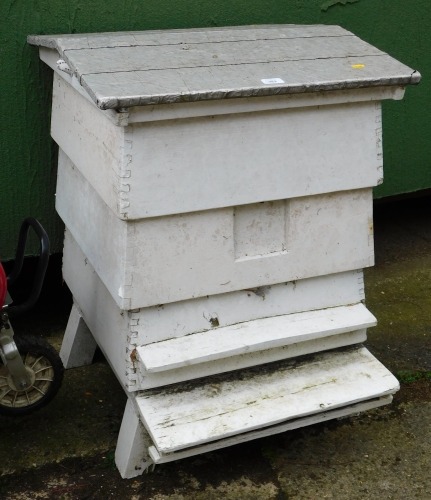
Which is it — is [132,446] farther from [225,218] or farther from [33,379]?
[225,218]

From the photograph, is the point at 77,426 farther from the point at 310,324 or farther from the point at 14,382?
the point at 310,324

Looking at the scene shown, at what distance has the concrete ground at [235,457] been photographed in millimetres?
2619

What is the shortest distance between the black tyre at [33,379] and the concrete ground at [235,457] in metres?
0.18

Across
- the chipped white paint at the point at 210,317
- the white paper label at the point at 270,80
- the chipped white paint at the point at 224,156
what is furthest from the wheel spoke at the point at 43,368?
the white paper label at the point at 270,80

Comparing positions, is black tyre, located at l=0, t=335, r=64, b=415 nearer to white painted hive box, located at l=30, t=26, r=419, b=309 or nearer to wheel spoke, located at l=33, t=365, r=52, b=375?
wheel spoke, located at l=33, t=365, r=52, b=375

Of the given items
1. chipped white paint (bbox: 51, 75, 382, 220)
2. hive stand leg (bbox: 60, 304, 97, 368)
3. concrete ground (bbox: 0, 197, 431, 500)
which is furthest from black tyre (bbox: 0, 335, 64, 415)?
chipped white paint (bbox: 51, 75, 382, 220)

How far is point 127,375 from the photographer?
99.1 inches

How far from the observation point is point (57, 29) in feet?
9.45

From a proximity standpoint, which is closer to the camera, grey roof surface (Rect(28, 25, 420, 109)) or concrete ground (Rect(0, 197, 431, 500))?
grey roof surface (Rect(28, 25, 420, 109))

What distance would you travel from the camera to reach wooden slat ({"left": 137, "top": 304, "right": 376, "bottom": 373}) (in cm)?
246

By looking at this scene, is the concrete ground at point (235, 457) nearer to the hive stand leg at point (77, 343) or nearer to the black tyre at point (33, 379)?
the hive stand leg at point (77, 343)

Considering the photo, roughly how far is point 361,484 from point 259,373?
468mm

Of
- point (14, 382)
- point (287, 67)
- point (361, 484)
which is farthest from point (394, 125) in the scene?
point (14, 382)

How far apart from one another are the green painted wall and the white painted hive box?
0.19 metres
